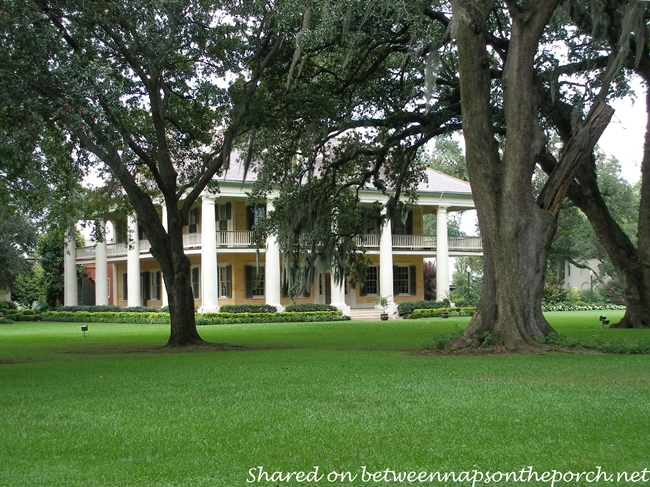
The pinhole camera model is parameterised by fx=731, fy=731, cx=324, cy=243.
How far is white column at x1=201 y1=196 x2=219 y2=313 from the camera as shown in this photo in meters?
33.8

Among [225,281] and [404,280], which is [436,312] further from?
[225,281]

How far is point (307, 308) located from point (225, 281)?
4.98m

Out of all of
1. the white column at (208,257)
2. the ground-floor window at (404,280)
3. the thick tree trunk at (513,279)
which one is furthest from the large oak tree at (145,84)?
the ground-floor window at (404,280)

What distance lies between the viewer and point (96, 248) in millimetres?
40125

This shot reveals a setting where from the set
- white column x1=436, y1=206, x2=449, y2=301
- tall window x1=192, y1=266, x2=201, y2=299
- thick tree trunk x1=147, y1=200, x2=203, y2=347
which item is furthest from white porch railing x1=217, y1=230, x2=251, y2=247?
thick tree trunk x1=147, y1=200, x2=203, y2=347

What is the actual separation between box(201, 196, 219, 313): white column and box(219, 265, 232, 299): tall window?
2909 mm

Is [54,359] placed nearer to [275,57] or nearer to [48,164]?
[48,164]

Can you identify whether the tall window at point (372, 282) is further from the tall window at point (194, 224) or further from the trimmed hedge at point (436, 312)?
the tall window at point (194, 224)

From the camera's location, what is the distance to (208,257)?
112 feet

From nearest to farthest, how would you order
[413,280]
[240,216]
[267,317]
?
[267,317] → [240,216] → [413,280]

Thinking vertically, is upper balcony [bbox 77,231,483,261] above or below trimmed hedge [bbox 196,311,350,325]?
above

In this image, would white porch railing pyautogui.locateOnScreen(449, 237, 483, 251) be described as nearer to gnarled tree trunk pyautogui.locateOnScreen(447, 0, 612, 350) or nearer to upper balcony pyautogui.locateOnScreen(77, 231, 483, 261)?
upper balcony pyautogui.locateOnScreen(77, 231, 483, 261)

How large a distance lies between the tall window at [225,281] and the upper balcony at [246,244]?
229cm

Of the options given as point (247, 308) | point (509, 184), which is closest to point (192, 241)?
point (247, 308)
